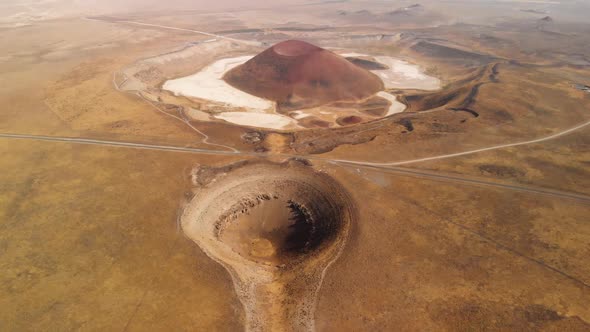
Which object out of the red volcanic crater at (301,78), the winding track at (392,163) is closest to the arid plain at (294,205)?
the winding track at (392,163)

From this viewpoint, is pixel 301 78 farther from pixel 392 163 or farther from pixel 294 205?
pixel 294 205

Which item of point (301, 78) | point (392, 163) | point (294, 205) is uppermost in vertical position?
point (301, 78)

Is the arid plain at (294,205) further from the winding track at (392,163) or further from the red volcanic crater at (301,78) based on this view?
the red volcanic crater at (301,78)

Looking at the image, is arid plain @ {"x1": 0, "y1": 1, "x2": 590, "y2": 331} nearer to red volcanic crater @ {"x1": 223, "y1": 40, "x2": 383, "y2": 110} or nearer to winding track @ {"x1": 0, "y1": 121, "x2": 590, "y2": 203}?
winding track @ {"x1": 0, "y1": 121, "x2": 590, "y2": 203}

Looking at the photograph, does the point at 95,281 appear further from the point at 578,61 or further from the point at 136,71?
the point at 578,61

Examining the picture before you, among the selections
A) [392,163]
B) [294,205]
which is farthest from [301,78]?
[294,205]
